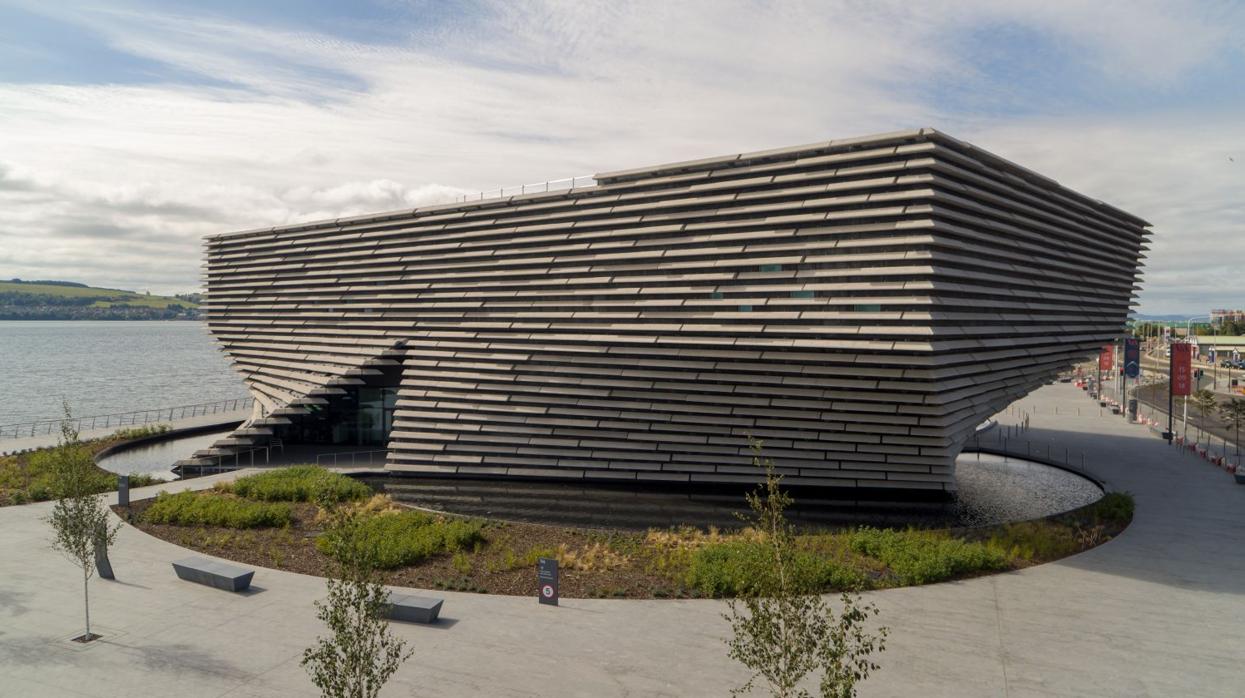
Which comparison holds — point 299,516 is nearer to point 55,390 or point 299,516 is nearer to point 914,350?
point 914,350

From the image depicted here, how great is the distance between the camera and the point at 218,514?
20.6 meters

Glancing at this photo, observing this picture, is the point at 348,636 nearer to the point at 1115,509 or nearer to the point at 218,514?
the point at 218,514

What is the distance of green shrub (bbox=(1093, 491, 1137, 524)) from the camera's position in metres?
21.2

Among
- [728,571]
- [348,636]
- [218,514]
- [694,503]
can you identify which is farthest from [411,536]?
[348,636]

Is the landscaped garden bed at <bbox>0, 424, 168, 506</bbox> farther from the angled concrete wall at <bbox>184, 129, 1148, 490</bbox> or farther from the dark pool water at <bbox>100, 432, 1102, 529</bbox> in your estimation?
the angled concrete wall at <bbox>184, 129, 1148, 490</bbox>

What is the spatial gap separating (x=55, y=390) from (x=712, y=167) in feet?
275

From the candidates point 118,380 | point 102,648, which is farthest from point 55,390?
point 102,648

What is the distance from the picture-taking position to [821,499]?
25.3m

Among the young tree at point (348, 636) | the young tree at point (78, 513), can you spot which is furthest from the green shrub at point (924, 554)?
the young tree at point (78, 513)

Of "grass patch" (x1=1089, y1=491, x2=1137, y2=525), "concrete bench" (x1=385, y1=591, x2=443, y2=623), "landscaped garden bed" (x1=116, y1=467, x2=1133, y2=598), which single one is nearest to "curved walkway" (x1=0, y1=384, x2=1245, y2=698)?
"concrete bench" (x1=385, y1=591, x2=443, y2=623)

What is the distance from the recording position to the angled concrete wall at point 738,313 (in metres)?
20.1

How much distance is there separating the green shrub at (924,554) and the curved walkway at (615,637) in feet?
1.38

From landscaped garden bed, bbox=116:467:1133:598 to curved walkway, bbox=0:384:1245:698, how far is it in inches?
23.3

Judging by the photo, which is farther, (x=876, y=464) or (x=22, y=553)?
(x=876, y=464)
